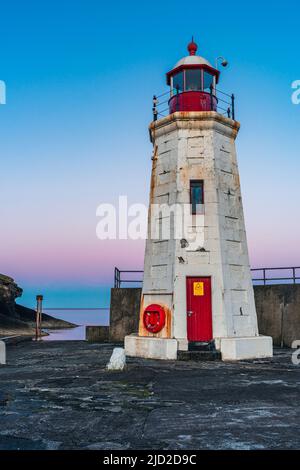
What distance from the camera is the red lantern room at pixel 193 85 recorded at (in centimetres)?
1458

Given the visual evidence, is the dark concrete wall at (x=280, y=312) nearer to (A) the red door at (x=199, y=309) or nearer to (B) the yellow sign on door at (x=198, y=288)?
(A) the red door at (x=199, y=309)

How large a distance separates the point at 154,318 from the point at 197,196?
4286 mm

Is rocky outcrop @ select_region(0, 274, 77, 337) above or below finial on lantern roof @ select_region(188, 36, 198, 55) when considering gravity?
below

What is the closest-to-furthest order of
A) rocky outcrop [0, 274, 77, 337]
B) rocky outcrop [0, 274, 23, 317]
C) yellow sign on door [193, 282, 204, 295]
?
yellow sign on door [193, 282, 204, 295] → rocky outcrop [0, 274, 77, 337] → rocky outcrop [0, 274, 23, 317]

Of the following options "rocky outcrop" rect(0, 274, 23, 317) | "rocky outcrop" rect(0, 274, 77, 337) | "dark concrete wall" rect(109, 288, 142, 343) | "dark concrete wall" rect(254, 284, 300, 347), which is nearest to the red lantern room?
"dark concrete wall" rect(254, 284, 300, 347)

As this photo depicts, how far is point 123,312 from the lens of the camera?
19.0 metres

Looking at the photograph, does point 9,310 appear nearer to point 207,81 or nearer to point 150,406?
point 207,81

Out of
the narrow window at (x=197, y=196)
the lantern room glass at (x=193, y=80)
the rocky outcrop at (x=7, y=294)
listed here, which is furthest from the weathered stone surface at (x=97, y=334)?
the rocky outcrop at (x=7, y=294)

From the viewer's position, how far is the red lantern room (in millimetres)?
14578

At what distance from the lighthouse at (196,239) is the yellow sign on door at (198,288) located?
0.03 m

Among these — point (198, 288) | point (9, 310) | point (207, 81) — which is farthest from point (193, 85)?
point (9, 310)

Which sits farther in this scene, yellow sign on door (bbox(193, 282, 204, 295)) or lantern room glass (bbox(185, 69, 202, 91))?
lantern room glass (bbox(185, 69, 202, 91))

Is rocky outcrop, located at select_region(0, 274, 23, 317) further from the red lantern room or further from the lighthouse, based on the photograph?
the red lantern room

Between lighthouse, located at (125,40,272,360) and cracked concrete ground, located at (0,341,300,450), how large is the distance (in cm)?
157
